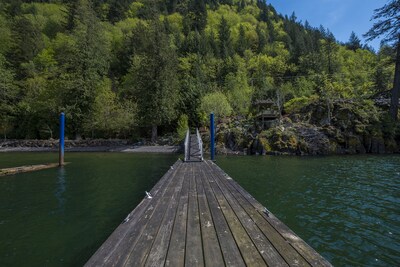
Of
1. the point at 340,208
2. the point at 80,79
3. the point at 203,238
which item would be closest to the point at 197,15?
the point at 80,79

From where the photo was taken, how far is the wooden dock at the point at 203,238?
Result: 3363mm

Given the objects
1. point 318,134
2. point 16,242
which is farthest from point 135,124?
point 16,242

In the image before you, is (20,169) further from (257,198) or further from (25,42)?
(25,42)

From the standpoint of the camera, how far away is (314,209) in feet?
26.1

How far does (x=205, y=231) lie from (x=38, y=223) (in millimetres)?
5378

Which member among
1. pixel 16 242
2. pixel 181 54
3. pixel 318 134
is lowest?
pixel 16 242

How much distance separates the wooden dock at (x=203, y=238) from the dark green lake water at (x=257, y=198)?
1424 mm

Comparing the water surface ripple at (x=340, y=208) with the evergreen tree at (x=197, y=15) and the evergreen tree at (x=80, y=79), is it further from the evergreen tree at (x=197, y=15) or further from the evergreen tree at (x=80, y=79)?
the evergreen tree at (x=197, y=15)

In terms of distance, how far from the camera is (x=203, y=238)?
4145 millimetres

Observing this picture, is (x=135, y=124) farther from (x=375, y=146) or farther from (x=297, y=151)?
(x=375, y=146)

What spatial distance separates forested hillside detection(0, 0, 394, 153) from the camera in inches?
1453

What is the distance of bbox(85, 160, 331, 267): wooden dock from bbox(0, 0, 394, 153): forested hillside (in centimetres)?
2821

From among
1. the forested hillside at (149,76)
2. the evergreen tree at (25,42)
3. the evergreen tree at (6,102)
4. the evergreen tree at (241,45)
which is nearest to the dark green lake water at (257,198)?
the forested hillside at (149,76)

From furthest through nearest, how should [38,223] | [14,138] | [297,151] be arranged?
[14,138]
[297,151]
[38,223]
